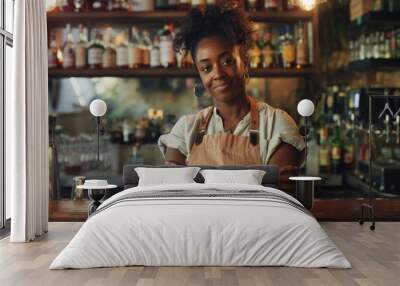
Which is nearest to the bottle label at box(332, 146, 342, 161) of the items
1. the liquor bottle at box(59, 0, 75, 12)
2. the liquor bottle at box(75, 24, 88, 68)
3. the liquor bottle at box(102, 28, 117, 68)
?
the liquor bottle at box(102, 28, 117, 68)

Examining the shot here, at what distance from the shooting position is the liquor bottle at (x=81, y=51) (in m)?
8.52

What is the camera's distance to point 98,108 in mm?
8023

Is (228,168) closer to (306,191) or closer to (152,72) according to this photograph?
(306,191)

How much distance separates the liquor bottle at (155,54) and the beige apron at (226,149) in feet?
3.05

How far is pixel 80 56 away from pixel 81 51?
7 cm

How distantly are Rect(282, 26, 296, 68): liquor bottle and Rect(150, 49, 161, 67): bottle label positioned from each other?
1567 mm

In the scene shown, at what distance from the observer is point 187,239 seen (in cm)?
531

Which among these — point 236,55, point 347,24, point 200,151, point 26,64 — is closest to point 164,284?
point 26,64

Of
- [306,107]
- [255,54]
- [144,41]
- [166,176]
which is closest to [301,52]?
[255,54]

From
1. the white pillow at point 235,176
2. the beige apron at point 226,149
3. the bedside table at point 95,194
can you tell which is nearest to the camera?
the bedside table at point 95,194

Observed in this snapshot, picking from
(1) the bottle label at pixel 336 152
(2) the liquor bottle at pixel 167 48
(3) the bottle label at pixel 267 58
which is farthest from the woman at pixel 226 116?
(1) the bottle label at pixel 336 152

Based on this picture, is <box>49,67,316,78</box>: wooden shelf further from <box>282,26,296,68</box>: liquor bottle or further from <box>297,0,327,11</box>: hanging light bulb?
<box>297,0,327,11</box>: hanging light bulb

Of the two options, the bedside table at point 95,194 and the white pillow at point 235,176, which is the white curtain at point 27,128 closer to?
the bedside table at point 95,194

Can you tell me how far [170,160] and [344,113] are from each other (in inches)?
88.1
